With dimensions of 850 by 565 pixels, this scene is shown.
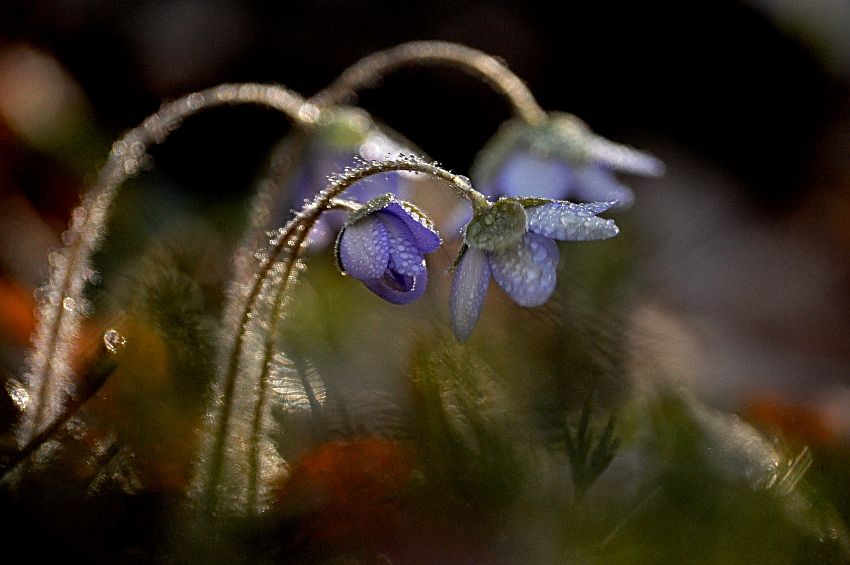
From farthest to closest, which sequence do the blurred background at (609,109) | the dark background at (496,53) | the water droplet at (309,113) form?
the dark background at (496,53), the blurred background at (609,109), the water droplet at (309,113)

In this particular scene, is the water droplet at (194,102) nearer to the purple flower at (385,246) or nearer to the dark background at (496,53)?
the purple flower at (385,246)

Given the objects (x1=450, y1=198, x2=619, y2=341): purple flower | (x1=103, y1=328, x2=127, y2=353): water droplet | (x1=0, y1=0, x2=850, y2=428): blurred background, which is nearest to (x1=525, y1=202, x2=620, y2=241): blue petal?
(x1=450, y1=198, x2=619, y2=341): purple flower

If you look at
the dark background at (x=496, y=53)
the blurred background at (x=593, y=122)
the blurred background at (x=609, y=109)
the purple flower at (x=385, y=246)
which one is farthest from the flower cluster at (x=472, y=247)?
the dark background at (x=496, y=53)

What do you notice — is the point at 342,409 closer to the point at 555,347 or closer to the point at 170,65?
the point at 555,347

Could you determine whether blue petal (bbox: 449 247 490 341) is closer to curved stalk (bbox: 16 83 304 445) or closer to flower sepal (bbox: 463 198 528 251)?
flower sepal (bbox: 463 198 528 251)

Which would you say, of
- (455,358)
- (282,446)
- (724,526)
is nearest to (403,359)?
(455,358)

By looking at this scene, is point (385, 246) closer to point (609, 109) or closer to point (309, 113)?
point (309, 113)
